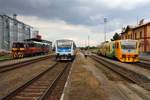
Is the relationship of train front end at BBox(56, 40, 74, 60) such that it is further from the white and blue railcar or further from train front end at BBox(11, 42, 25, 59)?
train front end at BBox(11, 42, 25, 59)

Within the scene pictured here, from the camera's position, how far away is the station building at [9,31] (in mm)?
67438

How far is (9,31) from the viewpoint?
72.1m

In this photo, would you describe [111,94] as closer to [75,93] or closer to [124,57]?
[75,93]

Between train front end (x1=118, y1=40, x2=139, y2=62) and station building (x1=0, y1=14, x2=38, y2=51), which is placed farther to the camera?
station building (x1=0, y1=14, x2=38, y2=51)

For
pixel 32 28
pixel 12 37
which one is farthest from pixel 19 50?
pixel 32 28

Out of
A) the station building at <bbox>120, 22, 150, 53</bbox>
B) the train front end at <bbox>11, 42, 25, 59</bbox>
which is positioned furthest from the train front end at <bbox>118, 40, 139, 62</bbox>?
the station building at <bbox>120, 22, 150, 53</bbox>

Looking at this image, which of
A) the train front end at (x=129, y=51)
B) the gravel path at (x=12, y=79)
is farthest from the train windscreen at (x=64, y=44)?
the gravel path at (x=12, y=79)

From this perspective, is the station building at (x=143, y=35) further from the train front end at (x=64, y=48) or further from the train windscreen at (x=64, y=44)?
the train windscreen at (x=64, y=44)

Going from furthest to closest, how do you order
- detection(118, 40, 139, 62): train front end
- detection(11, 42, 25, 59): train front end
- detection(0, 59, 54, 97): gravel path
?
detection(11, 42, 25, 59): train front end, detection(118, 40, 139, 62): train front end, detection(0, 59, 54, 97): gravel path

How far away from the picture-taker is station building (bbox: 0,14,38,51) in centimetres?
6744

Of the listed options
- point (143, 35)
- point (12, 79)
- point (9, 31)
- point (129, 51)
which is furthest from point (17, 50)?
point (143, 35)

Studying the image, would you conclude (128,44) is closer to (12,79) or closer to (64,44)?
(64,44)

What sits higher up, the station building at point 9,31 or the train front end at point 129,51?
the station building at point 9,31

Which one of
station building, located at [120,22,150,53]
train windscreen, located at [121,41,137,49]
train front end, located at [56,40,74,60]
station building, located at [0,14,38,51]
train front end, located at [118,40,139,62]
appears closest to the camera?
train front end, located at [118,40,139,62]
